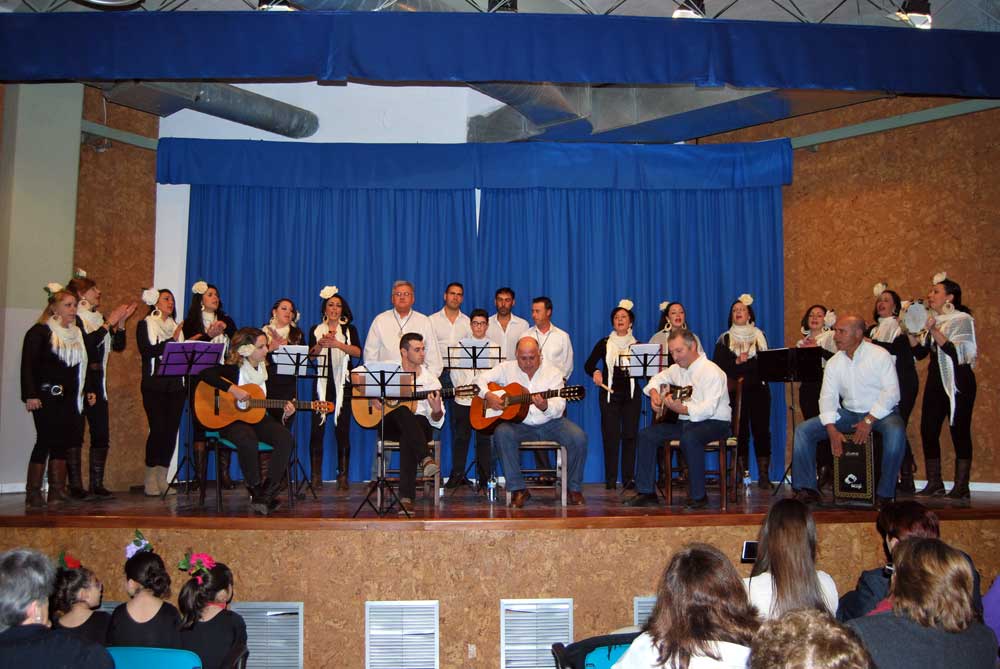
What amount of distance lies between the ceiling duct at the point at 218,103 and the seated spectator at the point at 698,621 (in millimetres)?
7342

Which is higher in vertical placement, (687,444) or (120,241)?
(120,241)

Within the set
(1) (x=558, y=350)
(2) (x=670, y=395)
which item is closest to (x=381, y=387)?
(2) (x=670, y=395)

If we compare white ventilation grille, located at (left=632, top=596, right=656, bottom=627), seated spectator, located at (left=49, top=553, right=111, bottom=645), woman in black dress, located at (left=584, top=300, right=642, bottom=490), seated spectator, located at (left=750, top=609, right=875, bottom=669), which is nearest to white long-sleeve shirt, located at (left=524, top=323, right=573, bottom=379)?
woman in black dress, located at (left=584, top=300, right=642, bottom=490)

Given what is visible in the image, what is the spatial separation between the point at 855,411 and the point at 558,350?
9.22ft

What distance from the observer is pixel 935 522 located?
3.69 metres

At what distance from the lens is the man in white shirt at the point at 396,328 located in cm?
804

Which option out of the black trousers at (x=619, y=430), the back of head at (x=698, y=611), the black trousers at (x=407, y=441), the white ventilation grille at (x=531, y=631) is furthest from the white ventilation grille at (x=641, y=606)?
the back of head at (x=698, y=611)

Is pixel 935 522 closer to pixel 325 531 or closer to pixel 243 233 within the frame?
pixel 325 531

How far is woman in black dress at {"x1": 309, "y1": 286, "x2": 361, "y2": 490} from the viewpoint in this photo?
8.11m

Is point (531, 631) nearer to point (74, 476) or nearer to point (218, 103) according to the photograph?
point (74, 476)

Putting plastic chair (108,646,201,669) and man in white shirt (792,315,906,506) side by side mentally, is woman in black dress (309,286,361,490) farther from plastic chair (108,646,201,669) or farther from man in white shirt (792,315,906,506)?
plastic chair (108,646,201,669)

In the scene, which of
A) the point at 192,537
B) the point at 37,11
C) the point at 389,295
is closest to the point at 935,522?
the point at 192,537

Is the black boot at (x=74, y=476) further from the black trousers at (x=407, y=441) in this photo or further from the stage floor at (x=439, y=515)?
the black trousers at (x=407, y=441)

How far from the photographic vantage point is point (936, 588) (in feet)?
8.41
